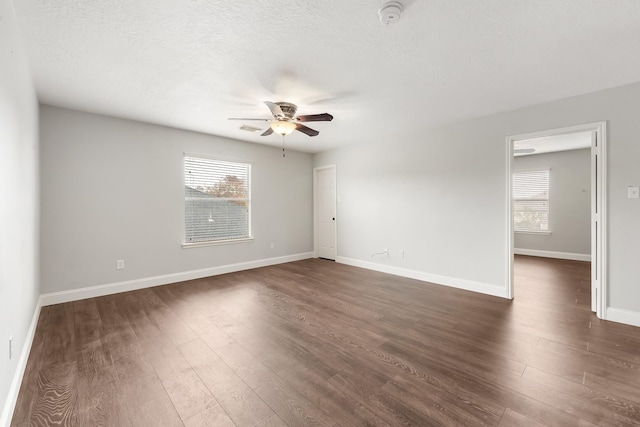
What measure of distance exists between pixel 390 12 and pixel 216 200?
13.5ft

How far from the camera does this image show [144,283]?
412 cm

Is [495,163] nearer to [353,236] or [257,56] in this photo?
[353,236]

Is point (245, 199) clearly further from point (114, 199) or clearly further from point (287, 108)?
point (287, 108)

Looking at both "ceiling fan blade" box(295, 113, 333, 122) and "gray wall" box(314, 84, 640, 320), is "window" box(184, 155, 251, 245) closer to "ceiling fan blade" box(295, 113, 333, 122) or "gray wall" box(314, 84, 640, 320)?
"gray wall" box(314, 84, 640, 320)

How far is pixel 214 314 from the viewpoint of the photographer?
10.3 feet

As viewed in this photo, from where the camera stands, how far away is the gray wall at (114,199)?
3.48 meters

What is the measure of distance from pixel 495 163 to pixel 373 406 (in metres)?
3.46

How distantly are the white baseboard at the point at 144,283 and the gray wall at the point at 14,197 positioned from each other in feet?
2.91

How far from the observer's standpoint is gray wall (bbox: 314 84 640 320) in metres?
2.89

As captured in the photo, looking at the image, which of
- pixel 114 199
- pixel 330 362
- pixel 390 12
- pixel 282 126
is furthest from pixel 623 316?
pixel 114 199

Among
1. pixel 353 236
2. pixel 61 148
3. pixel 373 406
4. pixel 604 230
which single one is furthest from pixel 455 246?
pixel 61 148

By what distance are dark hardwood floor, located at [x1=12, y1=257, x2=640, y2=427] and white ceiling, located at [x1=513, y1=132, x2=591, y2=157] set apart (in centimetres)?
284

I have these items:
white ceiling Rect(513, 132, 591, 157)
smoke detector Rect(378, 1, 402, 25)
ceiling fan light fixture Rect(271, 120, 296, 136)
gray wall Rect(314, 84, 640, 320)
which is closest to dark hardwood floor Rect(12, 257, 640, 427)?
gray wall Rect(314, 84, 640, 320)

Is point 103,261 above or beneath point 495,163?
beneath
